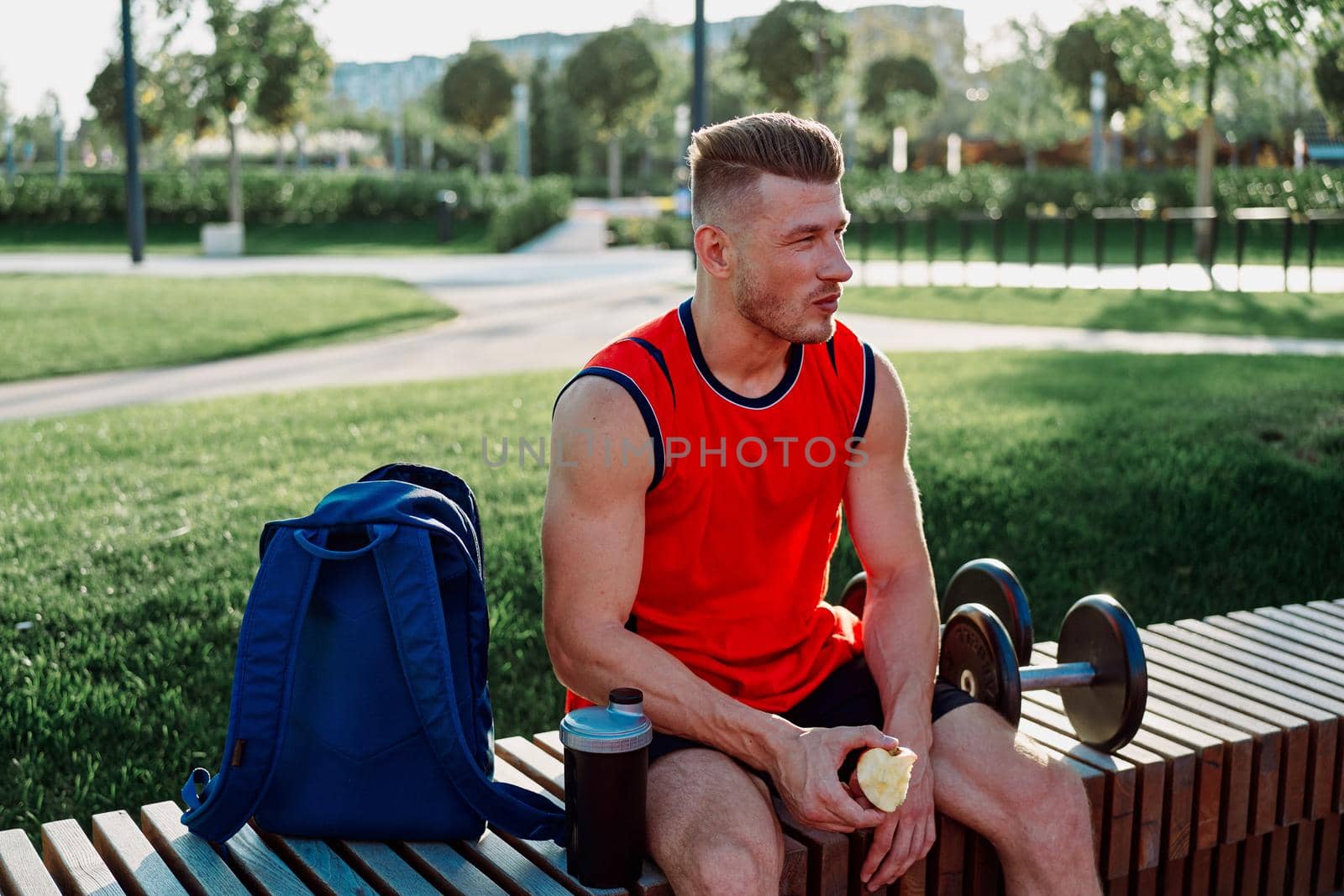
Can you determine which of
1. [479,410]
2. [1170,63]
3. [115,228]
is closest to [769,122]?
[479,410]

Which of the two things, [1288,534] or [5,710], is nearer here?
[5,710]

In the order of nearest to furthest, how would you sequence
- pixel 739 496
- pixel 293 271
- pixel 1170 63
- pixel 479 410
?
1. pixel 739 496
2. pixel 479 410
3. pixel 1170 63
4. pixel 293 271

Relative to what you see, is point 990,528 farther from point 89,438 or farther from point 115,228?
point 115,228

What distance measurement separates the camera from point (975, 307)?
47.2 feet

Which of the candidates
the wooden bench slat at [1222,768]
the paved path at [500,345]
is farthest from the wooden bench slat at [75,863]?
the paved path at [500,345]

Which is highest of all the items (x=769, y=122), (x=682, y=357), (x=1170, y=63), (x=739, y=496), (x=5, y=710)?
(x=1170, y=63)

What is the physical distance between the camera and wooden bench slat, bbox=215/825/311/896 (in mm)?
2447

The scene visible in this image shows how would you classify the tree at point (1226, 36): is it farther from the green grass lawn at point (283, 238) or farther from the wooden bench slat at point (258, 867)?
the green grass lawn at point (283, 238)

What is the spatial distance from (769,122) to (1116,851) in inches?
64.9

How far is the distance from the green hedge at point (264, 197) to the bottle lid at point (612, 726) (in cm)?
3184

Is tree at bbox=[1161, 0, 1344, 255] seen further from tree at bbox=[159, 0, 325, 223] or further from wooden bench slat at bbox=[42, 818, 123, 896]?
tree at bbox=[159, 0, 325, 223]

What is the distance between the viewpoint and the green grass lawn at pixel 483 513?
14.2 ft

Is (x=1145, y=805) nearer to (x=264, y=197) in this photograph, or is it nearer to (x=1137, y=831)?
(x=1137, y=831)

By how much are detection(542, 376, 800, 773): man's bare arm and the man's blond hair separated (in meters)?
0.44
